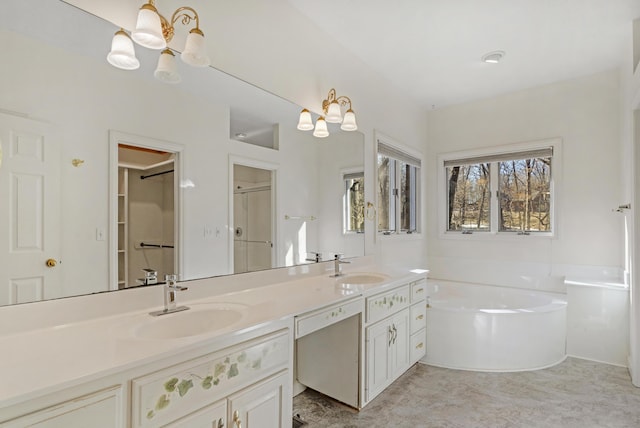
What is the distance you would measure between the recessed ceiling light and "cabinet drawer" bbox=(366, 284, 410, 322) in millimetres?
2015

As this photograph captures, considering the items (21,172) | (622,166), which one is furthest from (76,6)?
(622,166)

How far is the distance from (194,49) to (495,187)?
3452 millimetres

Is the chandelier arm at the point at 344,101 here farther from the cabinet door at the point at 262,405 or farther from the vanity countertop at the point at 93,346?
the cabinet door at the point at 262,405

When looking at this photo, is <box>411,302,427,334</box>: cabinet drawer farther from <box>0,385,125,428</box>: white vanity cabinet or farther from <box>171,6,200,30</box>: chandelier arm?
<box>171,6,200,30</box>: chandelier arm

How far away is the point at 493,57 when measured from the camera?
2.89m

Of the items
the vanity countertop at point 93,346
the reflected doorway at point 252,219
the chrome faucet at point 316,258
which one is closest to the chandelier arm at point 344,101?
the reflected doorway at point 252,219

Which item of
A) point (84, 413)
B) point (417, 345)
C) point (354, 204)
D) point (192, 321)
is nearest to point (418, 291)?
point (417, 345)

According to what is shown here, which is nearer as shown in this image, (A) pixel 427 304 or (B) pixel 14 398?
(B) pixel 14 398

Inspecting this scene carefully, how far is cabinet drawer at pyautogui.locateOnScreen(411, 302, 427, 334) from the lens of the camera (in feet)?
8.77

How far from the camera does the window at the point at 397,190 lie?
3.31 meters

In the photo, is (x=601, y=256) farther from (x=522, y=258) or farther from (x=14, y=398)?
(x=14, y=398)

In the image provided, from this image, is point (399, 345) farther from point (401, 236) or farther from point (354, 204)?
point (401, 236)

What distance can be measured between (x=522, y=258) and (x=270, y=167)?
2943 mm

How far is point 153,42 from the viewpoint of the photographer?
4.66 feet
